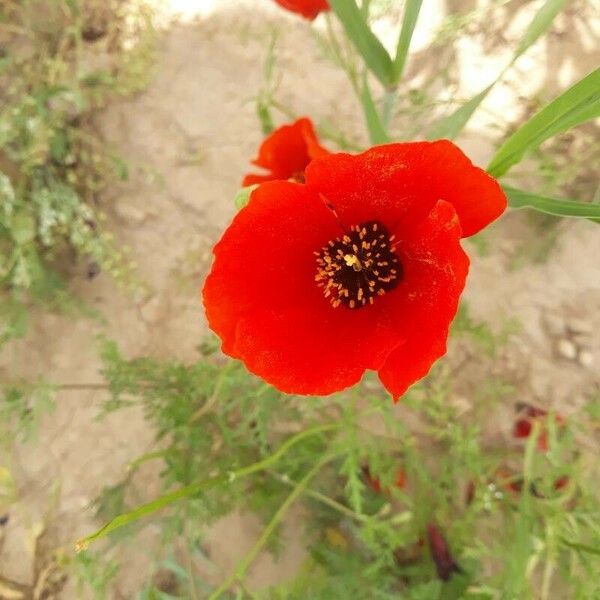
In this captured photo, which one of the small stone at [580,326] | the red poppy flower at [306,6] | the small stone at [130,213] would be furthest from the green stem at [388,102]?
the small stone at [130,213]

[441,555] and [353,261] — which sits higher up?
[353,261]

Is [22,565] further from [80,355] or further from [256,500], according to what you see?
[256,500]

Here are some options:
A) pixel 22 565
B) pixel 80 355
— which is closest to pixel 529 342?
pixel 80 355

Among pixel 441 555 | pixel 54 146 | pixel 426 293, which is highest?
pixel 54 146

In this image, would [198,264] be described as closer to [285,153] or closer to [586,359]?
[285,153]

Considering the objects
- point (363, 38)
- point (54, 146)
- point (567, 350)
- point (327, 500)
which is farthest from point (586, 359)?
point (54, 146)

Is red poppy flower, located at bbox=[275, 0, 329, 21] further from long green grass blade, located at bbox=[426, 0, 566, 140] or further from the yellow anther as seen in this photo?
the yellow anther

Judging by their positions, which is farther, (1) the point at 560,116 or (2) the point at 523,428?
(2) the point at 523,428
